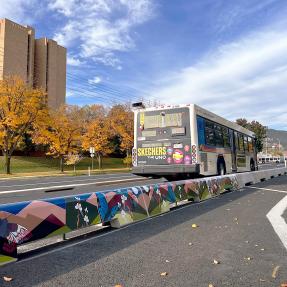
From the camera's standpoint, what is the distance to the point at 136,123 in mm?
15625

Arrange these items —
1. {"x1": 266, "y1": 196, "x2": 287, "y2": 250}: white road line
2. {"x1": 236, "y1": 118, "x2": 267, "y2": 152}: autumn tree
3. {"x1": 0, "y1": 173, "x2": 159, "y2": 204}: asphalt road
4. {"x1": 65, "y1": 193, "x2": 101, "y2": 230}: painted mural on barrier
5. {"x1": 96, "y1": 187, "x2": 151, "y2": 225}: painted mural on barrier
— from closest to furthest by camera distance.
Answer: {"x1": 65, "y1": 193, "x2": 101, "y2": 230}: painted mural on barrier → {"x1": 266, "y1": 196, "x2": 287, "y2": 250}: white road line → {"x1": 96, "y1": 187, "x2": 151, "y2": 225}: painted mural on barrier → {"x1": 0, "y1": 173, "x2": 159, "y2": 204}: asphalt road → {"x1": 236, "y1": 118, "x2": 267, "y2": 152}: autumn tree

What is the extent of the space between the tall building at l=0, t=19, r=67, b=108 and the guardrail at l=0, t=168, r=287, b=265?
75.3 metres

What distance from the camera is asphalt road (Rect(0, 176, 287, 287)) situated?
155 inches

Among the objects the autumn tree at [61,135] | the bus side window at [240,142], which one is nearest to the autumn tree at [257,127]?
the autumn tree at [61,135]

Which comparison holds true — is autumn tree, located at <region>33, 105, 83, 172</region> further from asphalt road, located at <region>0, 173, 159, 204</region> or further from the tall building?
the tall building

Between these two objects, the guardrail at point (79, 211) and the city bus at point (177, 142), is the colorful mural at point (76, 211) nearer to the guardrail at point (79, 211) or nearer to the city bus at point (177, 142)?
the guardrail at point (79, 211)

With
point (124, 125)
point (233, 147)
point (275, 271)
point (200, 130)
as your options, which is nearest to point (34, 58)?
point (124, 125)

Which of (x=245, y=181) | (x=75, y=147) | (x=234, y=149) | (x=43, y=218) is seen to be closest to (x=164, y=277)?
(x=43, y=218)

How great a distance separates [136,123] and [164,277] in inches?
467

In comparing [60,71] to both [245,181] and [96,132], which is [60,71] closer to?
[96,132]

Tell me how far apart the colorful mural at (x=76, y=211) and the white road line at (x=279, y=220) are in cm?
247

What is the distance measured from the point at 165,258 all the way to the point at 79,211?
1890 millimetres

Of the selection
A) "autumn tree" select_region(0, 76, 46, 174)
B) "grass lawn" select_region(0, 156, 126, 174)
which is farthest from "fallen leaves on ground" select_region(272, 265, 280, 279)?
"grass lawn" select_region(0, 156, 126, 174)

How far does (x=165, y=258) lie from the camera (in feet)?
15.8
